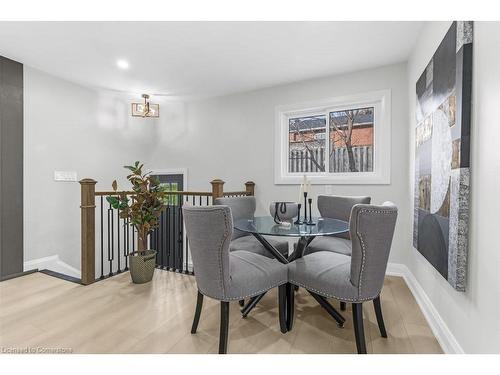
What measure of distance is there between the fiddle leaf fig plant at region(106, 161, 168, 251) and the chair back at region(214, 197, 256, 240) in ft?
2.37

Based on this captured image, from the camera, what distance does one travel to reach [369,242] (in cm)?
144

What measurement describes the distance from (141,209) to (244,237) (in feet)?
3.97

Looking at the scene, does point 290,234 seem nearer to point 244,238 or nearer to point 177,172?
point 244,238

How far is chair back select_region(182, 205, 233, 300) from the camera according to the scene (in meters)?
1.49

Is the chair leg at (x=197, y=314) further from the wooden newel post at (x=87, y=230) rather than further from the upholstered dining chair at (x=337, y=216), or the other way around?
the wooden newel post at (x=87, y=230)

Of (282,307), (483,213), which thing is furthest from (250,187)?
(483,213)

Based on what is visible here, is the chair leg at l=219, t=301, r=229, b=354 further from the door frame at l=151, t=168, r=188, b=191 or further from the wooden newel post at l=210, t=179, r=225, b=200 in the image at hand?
the door frame at l=151, t=168, r=188, b=191

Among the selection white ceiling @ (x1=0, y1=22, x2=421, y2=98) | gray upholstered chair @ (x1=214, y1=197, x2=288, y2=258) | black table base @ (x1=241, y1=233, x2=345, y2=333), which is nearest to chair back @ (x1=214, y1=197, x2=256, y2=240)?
gray upholstered chair @ (x1=214, y1=197, x2=288, y2=258)

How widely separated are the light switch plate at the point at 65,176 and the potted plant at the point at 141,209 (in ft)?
4.07

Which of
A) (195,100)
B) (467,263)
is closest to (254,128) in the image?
(195,100)

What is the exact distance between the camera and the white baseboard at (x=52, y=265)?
3.12 m

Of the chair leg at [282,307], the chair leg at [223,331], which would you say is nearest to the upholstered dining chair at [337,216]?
the chair leg at [282,307]

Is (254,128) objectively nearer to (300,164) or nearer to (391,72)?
(300,164)

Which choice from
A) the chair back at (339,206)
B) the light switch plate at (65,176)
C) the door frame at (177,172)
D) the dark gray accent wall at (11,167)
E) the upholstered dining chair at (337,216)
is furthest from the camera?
the door frame at (177,172)
